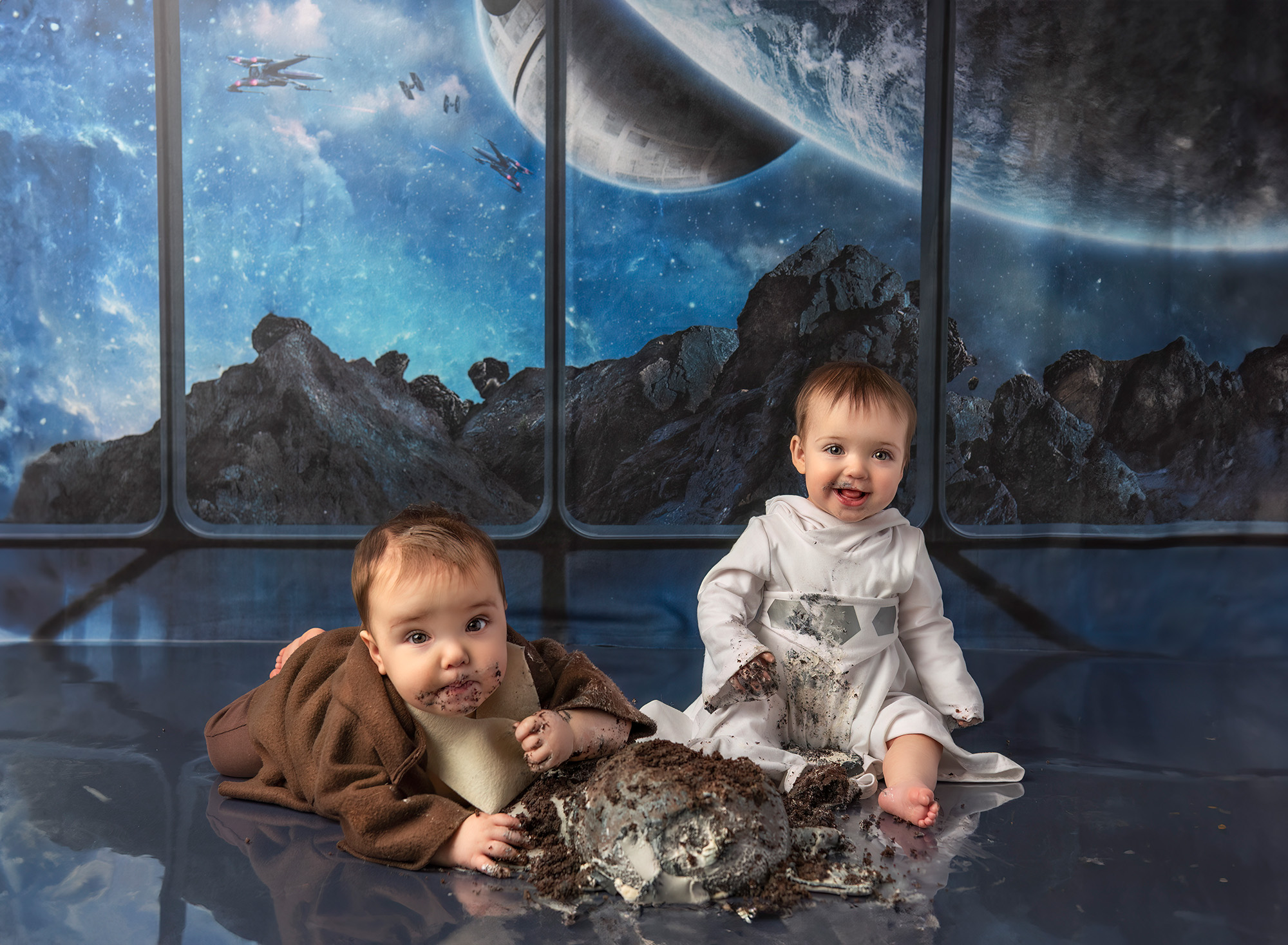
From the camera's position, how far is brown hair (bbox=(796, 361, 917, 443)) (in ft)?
5.29

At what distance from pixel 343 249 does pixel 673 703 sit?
170 cm

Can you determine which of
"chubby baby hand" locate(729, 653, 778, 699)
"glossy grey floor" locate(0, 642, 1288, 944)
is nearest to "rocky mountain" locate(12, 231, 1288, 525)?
"glossy grey floor" locate(0, 642, 1288, 944)

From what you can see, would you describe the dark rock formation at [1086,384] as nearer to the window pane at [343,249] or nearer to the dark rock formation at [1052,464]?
the dark rock formation at [1052,464]

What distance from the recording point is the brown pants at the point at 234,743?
152cm

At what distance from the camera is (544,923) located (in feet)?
3.52

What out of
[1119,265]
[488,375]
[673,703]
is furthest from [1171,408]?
[488,375]

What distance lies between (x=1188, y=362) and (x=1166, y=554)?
1.88 feet

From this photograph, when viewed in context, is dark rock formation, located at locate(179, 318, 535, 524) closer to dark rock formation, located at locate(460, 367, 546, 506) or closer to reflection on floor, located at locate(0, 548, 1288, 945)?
dark rock formation, located at locate(460, 367, 546, 506)

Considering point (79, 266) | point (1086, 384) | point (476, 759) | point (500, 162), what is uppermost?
point (500, 162)

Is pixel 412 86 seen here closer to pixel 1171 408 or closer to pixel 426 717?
pixel 426 717

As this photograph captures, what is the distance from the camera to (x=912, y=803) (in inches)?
54.2

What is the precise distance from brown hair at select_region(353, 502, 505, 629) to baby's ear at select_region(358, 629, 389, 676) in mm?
15

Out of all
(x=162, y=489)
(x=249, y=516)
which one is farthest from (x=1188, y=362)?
(x=162, y=489)

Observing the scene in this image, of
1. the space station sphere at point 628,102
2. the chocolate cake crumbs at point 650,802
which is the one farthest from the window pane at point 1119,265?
the chocolate cake crumbs at point 650,802
